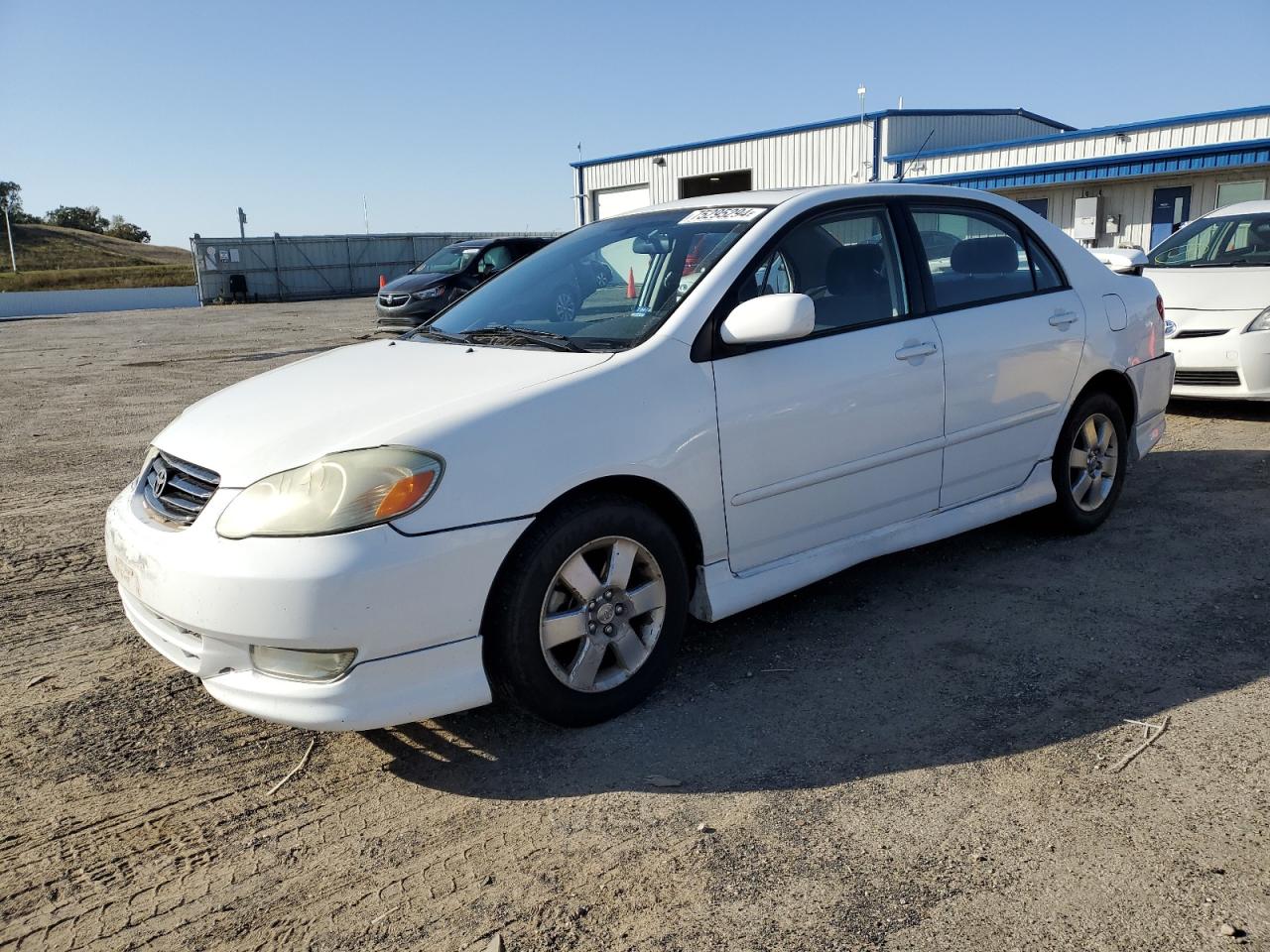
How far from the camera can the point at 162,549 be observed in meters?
2.96

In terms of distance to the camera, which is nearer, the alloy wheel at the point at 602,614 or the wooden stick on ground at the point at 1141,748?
the wooden stick on ground at the point at 1141,748

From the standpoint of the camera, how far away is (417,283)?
18438 millimetres

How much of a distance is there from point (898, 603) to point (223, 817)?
2711 mm

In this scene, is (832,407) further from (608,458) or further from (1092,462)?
(1092,462)

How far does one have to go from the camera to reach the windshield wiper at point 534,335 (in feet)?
Answer: 11.5

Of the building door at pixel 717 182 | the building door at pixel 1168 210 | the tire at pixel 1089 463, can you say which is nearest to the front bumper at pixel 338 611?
the tire at pixel 1089 463

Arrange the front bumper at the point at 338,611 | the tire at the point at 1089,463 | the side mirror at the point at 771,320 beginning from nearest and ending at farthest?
the front bumper at the point at 338,611 < the side mirror at the point at 771,320 < the tire at the point at 1089,463

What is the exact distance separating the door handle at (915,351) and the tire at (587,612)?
4.23 feet

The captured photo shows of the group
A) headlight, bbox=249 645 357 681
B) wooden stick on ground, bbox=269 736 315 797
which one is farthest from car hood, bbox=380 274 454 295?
headlight, bbox=249 645 357 681

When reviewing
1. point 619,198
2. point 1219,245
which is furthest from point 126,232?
point 1219,245

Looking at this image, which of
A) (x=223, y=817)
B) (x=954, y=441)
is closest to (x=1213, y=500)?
(x=954, y=441)

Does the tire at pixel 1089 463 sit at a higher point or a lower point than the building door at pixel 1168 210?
lower

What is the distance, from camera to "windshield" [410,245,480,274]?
1891cm

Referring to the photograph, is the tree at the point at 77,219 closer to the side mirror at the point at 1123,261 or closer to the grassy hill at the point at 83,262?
the grassy hill at the point at 83,262
